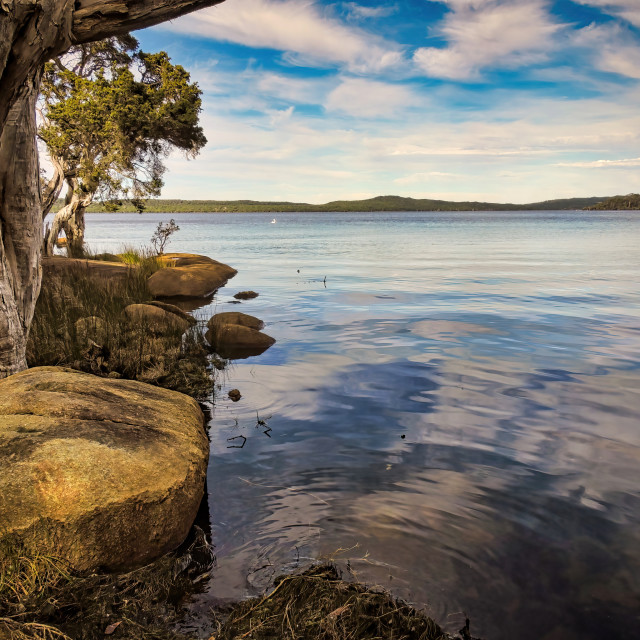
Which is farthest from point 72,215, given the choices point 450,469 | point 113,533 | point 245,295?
point 113,533

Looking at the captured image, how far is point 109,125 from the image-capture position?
21375mm

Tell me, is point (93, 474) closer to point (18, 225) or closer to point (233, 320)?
point (18, 225)

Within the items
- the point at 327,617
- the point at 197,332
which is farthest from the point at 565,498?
the point at 197,332

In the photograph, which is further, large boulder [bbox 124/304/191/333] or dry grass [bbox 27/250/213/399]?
large boulder [bbox 124/304/191/333]

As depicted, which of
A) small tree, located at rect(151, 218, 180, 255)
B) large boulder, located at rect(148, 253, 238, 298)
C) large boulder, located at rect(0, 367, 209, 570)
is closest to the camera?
large boulder, located at rect(0, 367, 209, 570)

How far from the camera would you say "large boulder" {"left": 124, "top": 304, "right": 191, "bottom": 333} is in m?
10.4

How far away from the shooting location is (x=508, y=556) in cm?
427

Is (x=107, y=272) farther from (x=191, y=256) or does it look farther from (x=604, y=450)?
(x=604, y=450)

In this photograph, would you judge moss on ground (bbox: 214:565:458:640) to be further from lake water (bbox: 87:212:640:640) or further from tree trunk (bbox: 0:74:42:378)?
tree trunk (bbox: 0:74:42:378)

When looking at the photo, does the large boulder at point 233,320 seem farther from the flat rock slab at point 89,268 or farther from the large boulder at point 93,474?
the large boulder at point 93,474

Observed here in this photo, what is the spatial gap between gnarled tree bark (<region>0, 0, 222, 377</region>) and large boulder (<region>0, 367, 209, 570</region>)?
1365 millimetres

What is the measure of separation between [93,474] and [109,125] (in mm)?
21005

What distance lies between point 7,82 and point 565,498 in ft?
21.7

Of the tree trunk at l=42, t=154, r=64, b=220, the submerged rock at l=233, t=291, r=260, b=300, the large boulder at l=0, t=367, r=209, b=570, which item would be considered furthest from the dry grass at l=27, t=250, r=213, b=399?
the tree trunk at l=42, t=154, r=64, b=220
